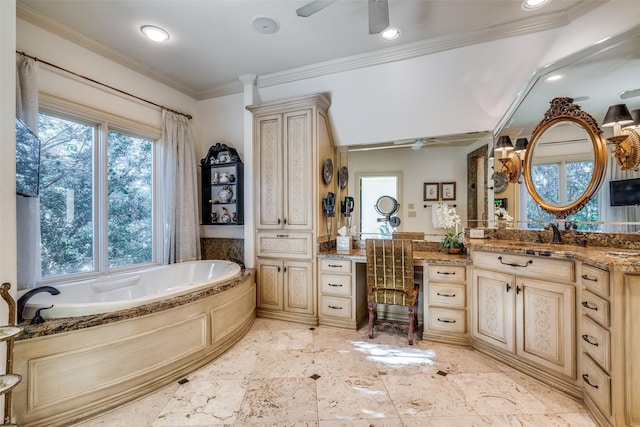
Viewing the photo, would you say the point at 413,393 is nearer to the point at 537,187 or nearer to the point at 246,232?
the point at 537,187

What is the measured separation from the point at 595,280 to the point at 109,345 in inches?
116

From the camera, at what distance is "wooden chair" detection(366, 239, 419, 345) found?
250 centimetres

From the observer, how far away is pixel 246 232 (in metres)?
3.27

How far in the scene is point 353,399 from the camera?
5.87 feet

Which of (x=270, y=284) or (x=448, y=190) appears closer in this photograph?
(x=448, y=190)

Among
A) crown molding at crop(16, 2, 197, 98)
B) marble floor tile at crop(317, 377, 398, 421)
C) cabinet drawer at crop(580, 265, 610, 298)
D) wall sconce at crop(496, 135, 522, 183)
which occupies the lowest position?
marble floor tile at crop(317, 377, 398, 421)

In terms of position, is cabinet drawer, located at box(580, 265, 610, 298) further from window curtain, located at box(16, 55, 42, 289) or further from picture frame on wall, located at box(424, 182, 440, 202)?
window curtain, located at box(16, 55, 42, 289)

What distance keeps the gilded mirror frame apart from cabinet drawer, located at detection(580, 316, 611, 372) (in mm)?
980

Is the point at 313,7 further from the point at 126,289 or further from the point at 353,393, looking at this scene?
the point at 126,289

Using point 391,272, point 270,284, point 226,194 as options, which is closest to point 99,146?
point 226,194

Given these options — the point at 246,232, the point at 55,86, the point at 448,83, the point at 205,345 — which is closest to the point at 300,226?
the point at 246,232

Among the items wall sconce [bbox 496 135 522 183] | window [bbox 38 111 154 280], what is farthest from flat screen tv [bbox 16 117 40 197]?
wall sconce [bbox 496 135 522 183]

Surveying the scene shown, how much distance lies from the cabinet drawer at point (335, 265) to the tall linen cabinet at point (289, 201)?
0.13 m

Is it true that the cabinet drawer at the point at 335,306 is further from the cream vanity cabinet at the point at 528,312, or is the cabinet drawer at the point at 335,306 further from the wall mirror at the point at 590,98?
the wall mirror at the point at 590,98
